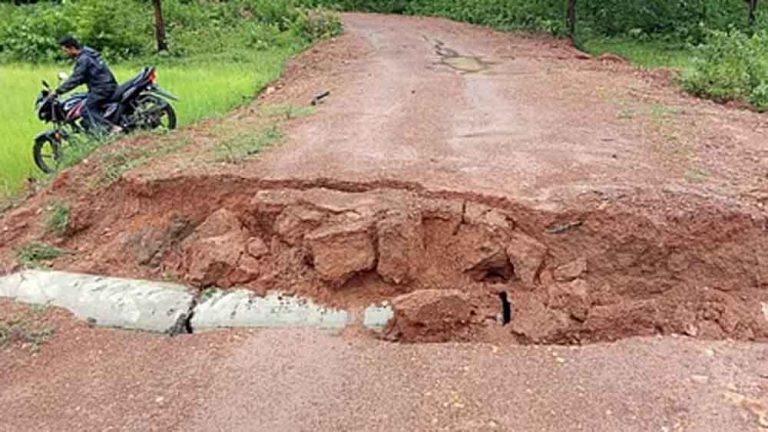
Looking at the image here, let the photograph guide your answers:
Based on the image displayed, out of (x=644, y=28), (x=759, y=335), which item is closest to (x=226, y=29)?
(x=644, y=28)

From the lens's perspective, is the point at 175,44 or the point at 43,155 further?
the point at 175,44

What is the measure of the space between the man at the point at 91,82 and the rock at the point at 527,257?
16.0 feet

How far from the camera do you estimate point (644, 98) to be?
1012 centimetres

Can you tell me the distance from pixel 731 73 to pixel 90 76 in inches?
314

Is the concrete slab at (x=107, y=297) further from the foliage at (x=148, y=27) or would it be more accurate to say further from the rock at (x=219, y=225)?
the foliage at (x=148, y=27)

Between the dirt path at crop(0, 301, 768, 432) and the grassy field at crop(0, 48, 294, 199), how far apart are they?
357cm

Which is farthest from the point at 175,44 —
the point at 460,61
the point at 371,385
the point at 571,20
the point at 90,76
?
the point at 371,385

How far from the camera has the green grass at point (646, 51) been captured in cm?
1521

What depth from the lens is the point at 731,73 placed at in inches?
433

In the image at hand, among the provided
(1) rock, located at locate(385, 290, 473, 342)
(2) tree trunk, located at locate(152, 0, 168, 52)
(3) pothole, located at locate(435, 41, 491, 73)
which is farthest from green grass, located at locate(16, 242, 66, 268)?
(2) tree trunk, located at locate(152, 0, 168, 52)

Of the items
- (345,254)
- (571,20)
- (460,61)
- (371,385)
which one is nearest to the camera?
(371,385)

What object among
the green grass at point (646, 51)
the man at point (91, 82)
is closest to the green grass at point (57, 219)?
the man at point (91, 82)

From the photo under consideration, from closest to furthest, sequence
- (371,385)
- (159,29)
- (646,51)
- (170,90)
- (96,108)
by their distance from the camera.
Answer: (371,385)
(96,108)
(170,90)
(646,51)
(159,29)

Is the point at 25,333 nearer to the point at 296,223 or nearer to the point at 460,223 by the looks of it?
the point at 296,223
